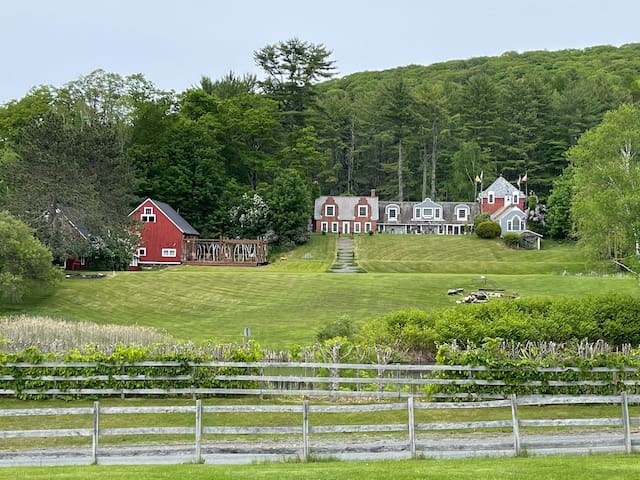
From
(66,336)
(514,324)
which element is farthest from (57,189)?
(514,324)

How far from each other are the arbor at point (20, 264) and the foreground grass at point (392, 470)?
28.7 metres

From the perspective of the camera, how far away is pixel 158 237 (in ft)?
206

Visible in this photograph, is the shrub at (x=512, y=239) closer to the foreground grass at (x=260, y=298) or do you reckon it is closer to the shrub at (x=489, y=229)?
the shrub at (x=489, y=229)

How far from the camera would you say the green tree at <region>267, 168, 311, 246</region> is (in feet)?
227

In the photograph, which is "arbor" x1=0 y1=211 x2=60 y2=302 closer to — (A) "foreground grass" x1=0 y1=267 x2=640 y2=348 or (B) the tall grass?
(A) "foreground grass" x1=0 y1=267 x2=640 y2=348

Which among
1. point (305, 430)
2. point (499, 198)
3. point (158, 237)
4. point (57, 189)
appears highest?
point (499, 198)

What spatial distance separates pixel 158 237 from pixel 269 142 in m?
23.7

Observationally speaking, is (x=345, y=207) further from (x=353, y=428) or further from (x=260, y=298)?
(x=353, y=428)

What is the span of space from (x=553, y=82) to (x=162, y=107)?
64.1 m

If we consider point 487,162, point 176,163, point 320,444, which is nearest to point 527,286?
point 320,444

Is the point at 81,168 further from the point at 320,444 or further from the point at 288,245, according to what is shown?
the point at 320,444

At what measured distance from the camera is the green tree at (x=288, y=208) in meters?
69.1

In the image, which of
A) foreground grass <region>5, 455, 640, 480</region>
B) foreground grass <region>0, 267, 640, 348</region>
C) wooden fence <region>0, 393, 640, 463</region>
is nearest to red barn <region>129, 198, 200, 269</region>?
foreground grass <region>0, 267, 640, 348</region>

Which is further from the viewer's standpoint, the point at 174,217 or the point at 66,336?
the point at 174,217
